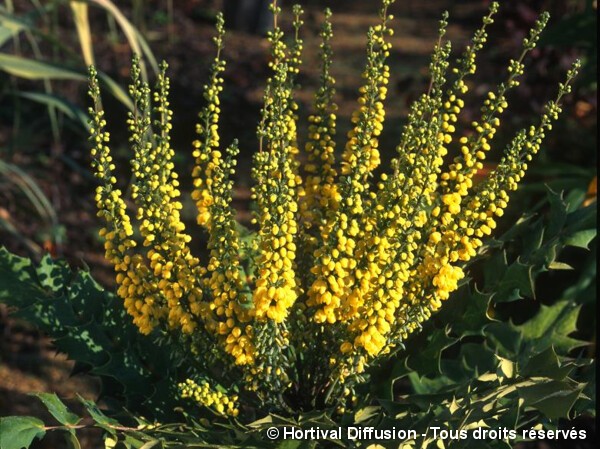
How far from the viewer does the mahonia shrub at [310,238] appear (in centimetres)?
126

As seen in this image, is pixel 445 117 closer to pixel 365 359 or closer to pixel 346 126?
pixel 365 359

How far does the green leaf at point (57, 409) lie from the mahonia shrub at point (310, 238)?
179 mm

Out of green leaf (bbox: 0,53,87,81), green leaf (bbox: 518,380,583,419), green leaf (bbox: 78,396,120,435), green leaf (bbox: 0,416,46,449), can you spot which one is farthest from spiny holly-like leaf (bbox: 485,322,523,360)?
green leaf (bbox: 0,53,87,81)

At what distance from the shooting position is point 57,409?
1.28m

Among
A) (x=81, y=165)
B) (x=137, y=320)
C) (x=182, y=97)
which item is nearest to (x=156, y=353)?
(x=137, y=320)

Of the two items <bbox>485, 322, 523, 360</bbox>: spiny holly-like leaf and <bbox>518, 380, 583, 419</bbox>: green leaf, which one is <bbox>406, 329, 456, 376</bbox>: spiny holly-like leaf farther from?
<bbox>485, 322, 523, 360</bbox>: spiny holly-like leaf

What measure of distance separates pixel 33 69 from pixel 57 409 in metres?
1.41

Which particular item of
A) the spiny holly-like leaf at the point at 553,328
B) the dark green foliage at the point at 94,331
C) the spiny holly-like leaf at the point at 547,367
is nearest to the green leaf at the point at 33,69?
the dark green foliage at the point at 94,331

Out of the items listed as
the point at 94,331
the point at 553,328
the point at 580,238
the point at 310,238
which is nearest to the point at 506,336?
the point at 553,328

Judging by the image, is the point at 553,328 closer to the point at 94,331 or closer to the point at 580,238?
the point at 580,238

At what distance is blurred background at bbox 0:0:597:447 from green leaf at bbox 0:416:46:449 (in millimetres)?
324

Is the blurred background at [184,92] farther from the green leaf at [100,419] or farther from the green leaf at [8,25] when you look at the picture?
the green leaf at [100,419]

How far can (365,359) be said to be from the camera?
54.9 inches

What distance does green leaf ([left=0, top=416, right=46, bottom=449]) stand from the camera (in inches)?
48.5
